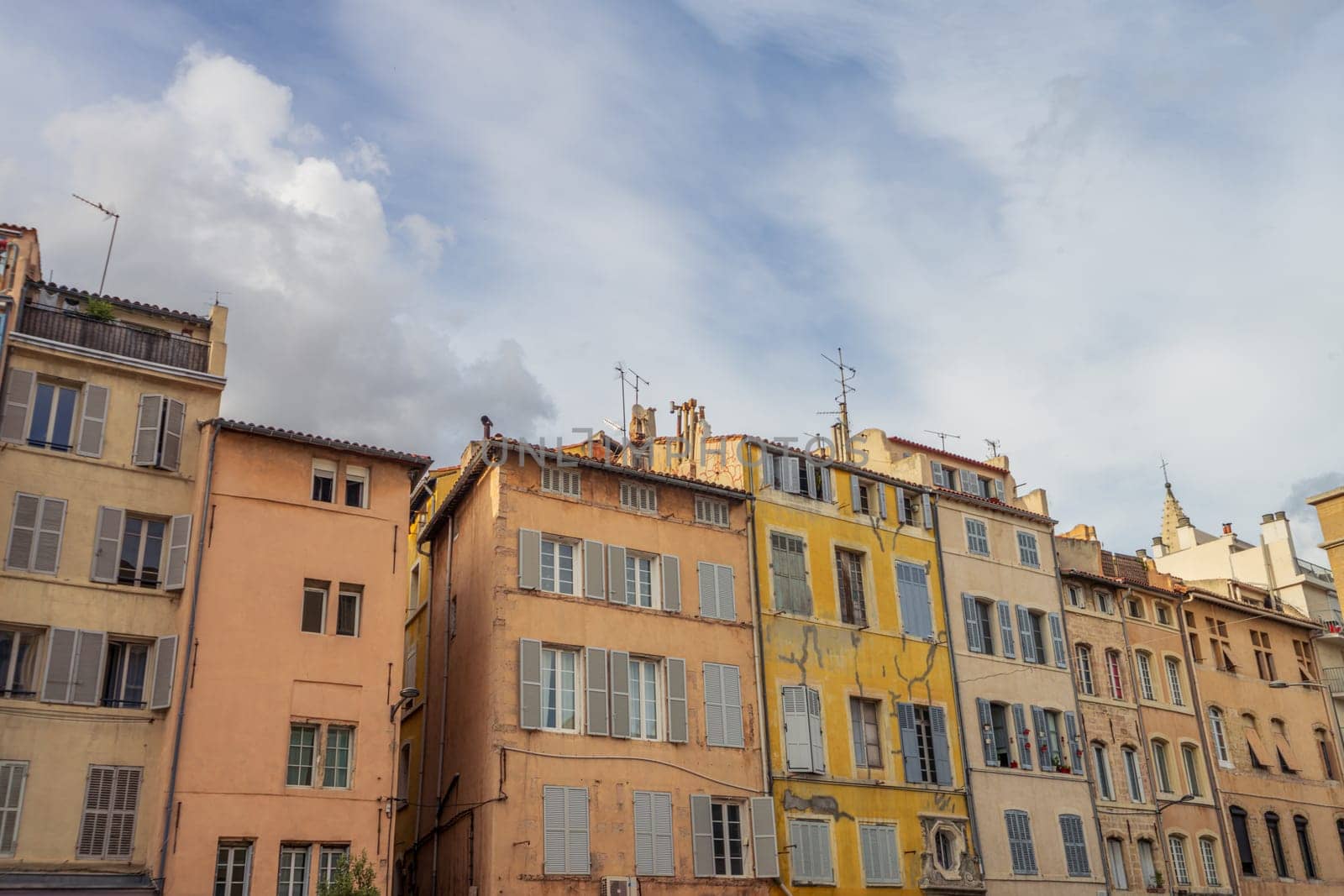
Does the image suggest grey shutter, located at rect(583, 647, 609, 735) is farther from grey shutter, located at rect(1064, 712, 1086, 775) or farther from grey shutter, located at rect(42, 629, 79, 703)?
grey shutter, located at rect(1064, 712, 1086, 775)

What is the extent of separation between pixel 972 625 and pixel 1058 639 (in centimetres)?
402

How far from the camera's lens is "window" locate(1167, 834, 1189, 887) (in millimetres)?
41000

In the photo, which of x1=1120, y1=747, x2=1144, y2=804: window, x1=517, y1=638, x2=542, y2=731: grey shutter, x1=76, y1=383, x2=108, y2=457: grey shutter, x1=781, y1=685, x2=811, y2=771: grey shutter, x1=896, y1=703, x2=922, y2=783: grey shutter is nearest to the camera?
x1=76, y1=383, x2=108, y2=457: grey shutter

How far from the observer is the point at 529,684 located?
29.6 metres

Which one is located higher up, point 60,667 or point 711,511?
point 711,511

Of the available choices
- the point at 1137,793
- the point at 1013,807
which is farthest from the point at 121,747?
the point at 1137,793

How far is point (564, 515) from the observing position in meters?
32.1

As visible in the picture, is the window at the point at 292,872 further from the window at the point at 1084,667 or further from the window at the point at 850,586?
the window at the point at 1084,667

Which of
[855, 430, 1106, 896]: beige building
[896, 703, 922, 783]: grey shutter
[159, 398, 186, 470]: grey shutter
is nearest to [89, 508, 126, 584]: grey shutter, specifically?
[159, 398, 186, 470]: grey shutter

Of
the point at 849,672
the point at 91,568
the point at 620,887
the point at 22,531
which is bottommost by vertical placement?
the point at 620,887

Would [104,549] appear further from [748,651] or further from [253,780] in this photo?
[748,651]

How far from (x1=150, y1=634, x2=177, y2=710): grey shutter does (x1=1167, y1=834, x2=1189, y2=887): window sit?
1236 inches

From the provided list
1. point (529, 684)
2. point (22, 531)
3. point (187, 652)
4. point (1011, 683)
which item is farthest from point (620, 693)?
point (1011, 683)

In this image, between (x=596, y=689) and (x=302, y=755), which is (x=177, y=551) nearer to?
(x=302, y=755)
